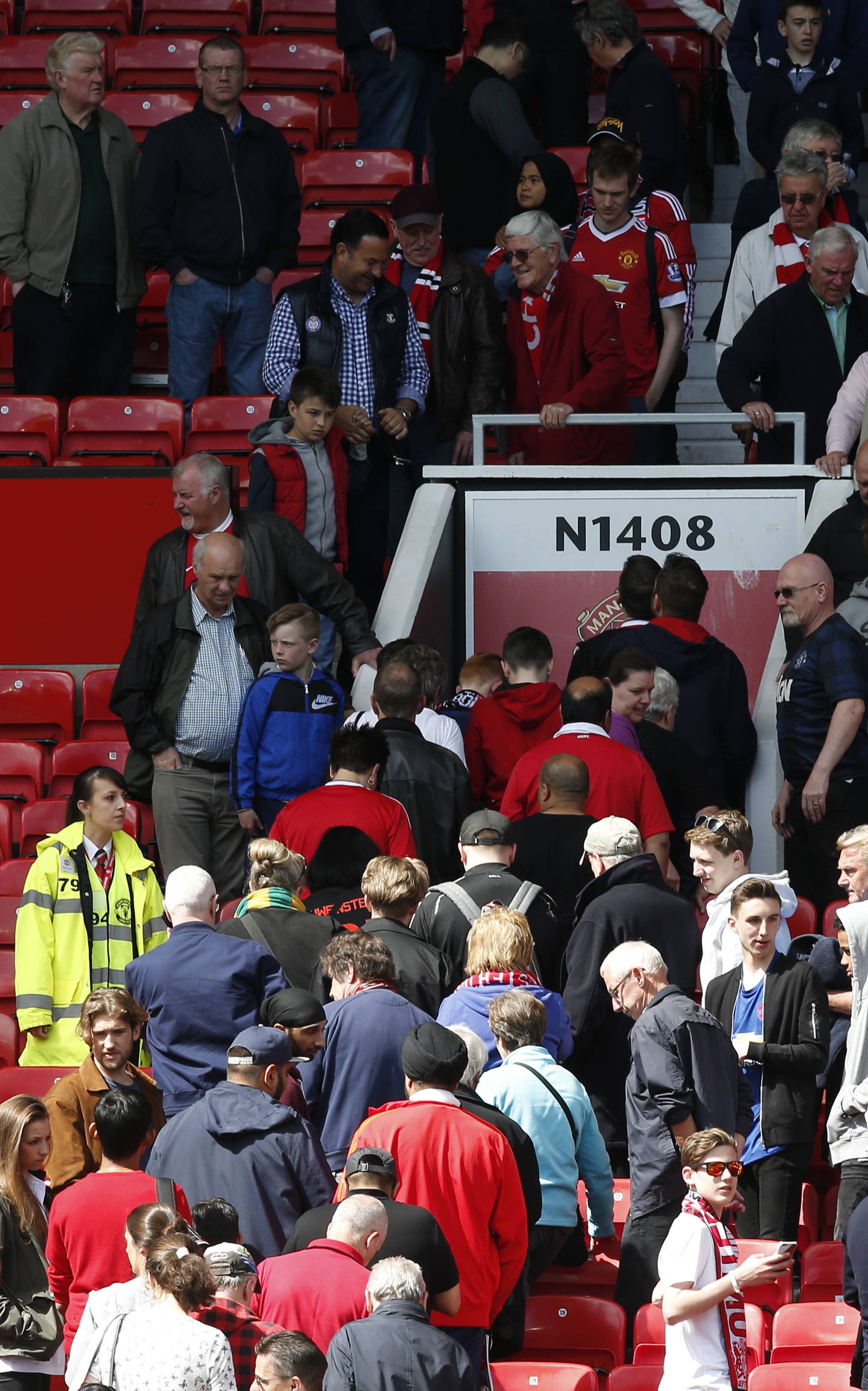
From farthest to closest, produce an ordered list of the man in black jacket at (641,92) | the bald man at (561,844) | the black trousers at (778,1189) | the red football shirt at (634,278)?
the man in black jacket at (641,92)
the red football shirt at (634,278)
the bald man at (561,844)
the black trousers at (778,1189)

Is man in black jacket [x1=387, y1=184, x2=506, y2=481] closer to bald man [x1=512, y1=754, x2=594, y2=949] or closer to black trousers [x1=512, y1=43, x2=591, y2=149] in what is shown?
black trousers [x1=512, y1=43, x2=591, y2=149]

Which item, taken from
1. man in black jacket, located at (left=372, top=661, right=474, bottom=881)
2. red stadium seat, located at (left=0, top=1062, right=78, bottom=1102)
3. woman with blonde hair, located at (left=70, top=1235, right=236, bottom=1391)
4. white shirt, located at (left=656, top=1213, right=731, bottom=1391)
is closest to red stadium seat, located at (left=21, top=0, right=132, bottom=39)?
man in black jacket, located at (left=372, top=661, right=474, bottom=881)

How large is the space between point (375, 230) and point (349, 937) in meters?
4.25

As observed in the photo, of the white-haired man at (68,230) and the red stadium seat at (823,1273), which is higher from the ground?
the white-haired man at (68,230)

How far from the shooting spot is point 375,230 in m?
8.91

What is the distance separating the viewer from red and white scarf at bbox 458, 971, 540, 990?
5.50 metres

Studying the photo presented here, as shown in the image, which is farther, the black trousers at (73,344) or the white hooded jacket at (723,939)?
the black trousers at (73,344)

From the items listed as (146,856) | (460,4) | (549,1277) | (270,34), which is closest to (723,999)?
(549,1277)

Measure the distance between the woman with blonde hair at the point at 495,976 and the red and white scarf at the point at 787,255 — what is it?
494cm

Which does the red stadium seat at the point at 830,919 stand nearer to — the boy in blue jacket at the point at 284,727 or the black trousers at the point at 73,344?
the boy in blue jacket at the point at 284,727

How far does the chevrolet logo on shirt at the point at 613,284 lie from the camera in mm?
9930

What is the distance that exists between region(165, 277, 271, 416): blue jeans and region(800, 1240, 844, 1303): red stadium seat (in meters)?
5.70

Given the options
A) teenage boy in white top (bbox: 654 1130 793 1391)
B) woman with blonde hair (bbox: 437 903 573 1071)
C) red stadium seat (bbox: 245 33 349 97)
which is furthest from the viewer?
red stadium seat (bbox: 245 33 349 97)

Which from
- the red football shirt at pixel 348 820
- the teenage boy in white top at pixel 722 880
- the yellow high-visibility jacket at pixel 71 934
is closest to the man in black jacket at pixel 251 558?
the yellow high-visibility jacket at pixel 71 934
